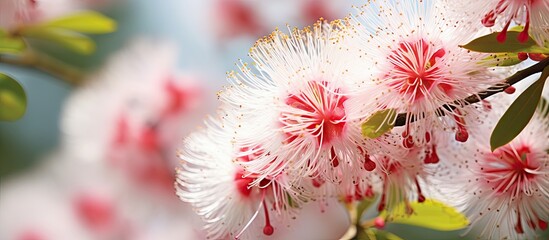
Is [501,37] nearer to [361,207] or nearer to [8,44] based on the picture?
[361,207]

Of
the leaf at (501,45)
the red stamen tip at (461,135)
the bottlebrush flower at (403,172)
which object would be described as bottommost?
the bottlebrush flower at (403,172)

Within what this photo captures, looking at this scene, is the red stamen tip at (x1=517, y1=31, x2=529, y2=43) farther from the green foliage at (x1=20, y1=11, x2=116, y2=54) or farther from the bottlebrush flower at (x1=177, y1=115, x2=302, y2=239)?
the green foliage at (x1=20, y1=11, x2=116, y2=54)

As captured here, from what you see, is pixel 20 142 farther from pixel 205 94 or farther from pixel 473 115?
pixel 473 115

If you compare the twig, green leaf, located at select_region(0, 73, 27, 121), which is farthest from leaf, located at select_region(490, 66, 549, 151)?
the twig

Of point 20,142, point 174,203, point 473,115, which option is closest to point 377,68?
point 473,115

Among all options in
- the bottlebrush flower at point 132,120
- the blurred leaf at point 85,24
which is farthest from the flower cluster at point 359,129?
the bottlebrush flower at point 132,120

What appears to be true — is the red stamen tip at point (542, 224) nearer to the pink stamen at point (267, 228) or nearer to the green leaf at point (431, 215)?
the green leaf at point (431, 215)

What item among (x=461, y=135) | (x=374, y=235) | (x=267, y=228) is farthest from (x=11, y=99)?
(x=461, y=135)
